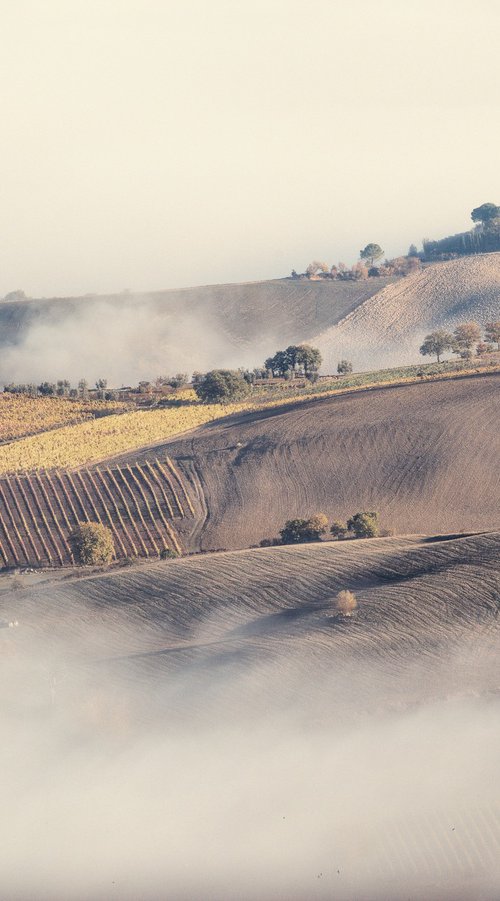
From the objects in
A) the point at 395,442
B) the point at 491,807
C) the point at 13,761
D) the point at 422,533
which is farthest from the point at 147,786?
the point at 395,442

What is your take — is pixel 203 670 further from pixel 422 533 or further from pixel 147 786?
pixel 422 533

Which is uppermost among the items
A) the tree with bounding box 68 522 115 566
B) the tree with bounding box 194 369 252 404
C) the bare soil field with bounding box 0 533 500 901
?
the tree with bounding box 194 369 252 404

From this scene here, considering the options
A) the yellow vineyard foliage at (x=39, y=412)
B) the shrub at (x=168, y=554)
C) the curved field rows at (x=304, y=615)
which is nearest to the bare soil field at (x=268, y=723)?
the curved field rows at (x=304, y=615)

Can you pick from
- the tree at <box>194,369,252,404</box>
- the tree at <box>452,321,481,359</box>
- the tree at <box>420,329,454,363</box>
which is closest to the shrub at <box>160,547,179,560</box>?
the tree at <box>194,369,252,404</box>

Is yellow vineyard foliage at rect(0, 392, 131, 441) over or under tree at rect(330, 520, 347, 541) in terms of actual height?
over

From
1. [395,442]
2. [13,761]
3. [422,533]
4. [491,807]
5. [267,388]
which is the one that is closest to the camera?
[491,807]

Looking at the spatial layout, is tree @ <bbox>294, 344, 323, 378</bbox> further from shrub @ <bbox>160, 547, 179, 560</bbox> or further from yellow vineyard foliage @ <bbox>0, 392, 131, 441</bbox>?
shrub @ <bbox>160, 547, 179, 560</bbox>
